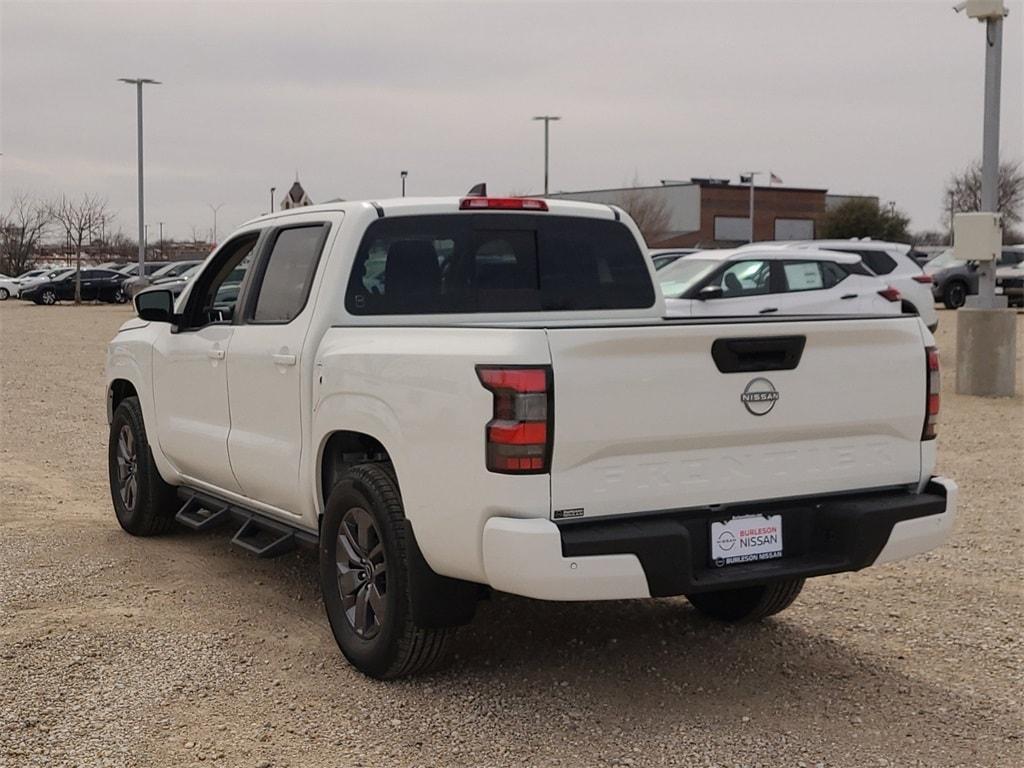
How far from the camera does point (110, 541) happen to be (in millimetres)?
7695

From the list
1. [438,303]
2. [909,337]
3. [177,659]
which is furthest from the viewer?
[438,303]

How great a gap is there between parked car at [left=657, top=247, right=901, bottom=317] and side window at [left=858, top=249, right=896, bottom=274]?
2751 mm

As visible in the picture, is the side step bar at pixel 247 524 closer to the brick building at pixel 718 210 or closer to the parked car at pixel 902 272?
the parked car at pixel 902 272

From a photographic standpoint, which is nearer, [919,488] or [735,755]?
[735,755]

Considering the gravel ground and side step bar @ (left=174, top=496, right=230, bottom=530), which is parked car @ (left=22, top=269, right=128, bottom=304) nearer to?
side step bar @ (left=174, top=496, right=230, bottom=530)

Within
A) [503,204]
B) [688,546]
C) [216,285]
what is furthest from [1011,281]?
[688,546]

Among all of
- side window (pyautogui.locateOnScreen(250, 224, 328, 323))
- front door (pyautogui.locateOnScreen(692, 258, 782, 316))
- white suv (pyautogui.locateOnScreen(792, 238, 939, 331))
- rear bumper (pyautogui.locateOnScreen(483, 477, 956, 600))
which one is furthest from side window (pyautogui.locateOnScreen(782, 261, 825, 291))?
rear bumper (pyautogui.locateOnScreen(483, 477, 956, 600))

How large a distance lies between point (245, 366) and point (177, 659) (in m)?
1.44

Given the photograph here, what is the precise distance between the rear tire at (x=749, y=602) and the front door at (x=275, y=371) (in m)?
1.98

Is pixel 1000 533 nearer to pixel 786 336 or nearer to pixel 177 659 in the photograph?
pixel 786 336

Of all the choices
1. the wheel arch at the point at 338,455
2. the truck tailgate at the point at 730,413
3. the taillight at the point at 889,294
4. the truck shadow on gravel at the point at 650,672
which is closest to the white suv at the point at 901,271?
the taillight at the point at 889,294

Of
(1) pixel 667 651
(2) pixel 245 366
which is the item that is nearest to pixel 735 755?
(1) pixel 667 651

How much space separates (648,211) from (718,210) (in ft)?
27.7

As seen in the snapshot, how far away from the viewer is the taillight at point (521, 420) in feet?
14.4
